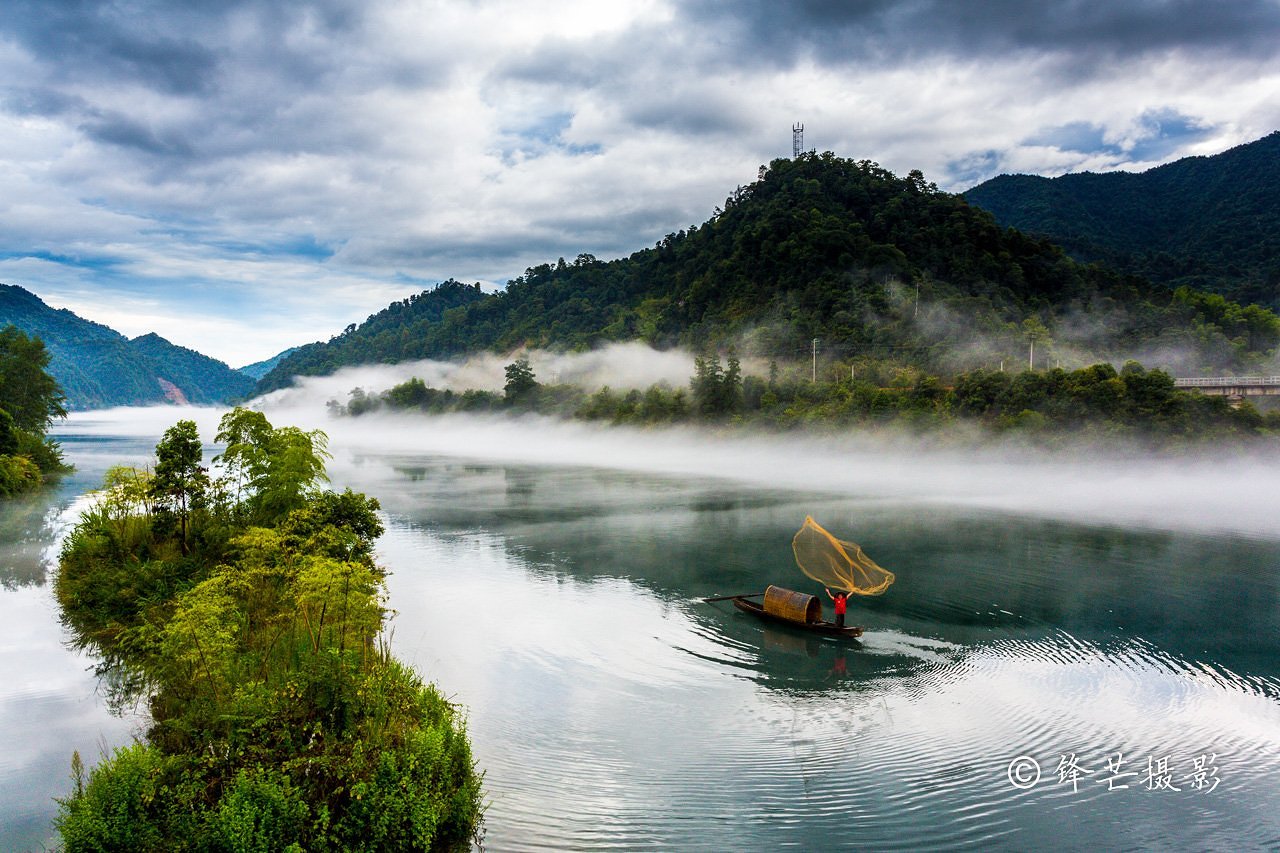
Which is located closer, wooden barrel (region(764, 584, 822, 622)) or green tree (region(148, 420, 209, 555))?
wooden barrel (region(764, 584, 822, 622))

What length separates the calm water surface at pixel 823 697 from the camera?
569 inches

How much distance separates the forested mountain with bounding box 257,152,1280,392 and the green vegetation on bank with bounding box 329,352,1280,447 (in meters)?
8.70

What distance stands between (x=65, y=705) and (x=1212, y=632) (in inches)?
1343

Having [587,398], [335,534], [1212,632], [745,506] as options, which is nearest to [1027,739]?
[1212,632]

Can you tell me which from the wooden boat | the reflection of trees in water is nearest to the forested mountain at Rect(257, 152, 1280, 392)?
the wooden boat

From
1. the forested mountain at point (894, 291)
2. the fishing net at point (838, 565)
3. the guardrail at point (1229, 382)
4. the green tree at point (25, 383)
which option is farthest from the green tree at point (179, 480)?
the forested mountain at point (894, 291)

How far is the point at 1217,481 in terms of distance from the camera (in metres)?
67.3

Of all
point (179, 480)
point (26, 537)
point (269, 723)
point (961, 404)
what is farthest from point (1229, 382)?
point (26, 537)

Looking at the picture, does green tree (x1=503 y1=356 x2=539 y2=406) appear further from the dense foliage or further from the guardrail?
the guardrail

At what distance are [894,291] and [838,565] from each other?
3506 inches

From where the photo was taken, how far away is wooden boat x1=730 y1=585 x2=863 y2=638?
24562 millimetres

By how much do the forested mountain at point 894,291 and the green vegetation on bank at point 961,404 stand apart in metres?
8.70

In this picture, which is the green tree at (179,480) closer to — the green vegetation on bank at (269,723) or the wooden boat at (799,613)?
the green vegetation on bank at (269,723)

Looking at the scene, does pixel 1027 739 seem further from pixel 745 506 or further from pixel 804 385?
pixel 804 385
